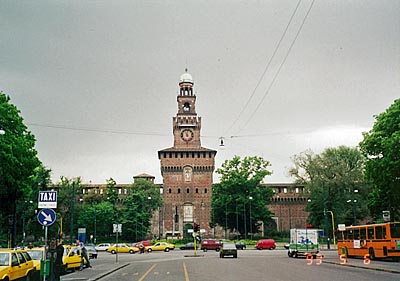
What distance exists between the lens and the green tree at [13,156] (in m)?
34.8

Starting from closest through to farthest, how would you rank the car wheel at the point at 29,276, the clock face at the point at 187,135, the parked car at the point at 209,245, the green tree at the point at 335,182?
the car wheel at the point at 29,276, the parked car at the point at 209,245, the green tree at the point at 335,182, the clock face at the point at 187,135

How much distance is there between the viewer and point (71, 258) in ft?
89.9

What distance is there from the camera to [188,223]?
9875 centimetres

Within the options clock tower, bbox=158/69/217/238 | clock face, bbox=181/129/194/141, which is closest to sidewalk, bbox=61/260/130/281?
clock tower, bbox=158/69/217/238

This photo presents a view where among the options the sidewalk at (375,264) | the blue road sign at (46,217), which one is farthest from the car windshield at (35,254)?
the sidewalk at (375,264)

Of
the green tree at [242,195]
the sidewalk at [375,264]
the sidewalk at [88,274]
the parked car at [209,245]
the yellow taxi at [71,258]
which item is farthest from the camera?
the green tree at [242,195]

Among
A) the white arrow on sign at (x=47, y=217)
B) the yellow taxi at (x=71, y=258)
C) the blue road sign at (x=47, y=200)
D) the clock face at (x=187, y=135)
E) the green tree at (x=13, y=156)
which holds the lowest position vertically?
the yellow taxi at (x=71, y=258)

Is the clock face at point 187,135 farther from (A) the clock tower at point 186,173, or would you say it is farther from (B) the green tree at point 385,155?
(B) the green tree at point 385,155

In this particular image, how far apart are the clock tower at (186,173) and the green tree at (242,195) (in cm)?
1133

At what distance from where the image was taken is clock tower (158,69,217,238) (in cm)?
9938

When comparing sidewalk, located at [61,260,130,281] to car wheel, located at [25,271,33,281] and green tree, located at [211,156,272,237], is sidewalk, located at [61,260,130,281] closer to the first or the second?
car wheel, located at [25,271,33,281]

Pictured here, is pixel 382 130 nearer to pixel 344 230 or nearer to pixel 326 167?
pixel 344 230

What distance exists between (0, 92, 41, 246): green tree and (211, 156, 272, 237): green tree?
5011 centimetres

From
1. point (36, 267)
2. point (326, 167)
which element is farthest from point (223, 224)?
point (36, 267)
